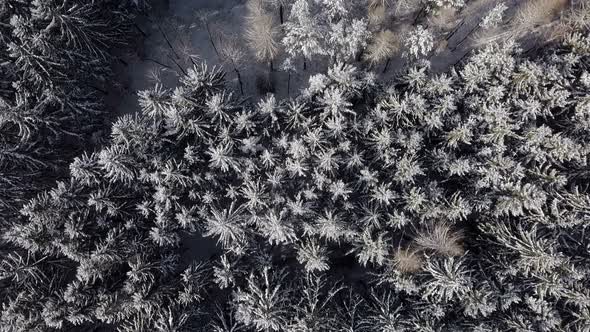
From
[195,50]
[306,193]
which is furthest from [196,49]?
[306,193]

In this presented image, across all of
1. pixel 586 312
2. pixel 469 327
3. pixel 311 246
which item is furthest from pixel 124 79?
pixel 586 312

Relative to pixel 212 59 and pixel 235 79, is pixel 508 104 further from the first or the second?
pixel 212 59

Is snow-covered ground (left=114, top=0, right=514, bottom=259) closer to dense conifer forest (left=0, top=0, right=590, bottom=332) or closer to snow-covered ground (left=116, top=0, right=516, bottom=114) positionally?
snow-covered ground (left=116, top=0, right=516, bottom=114)

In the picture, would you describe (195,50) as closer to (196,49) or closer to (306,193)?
(196,49)

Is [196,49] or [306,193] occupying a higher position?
[196,49]

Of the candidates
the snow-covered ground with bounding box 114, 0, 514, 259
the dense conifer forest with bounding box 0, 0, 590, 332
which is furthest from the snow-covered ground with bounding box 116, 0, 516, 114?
the dense conifer forest with bounding box 0, 0, 590, 332

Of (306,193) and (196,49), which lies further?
(196,49)

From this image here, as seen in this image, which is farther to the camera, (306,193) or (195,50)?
(195,50)

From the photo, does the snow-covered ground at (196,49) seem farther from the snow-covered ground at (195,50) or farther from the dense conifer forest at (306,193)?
the dense conifer forest at (306,193)
